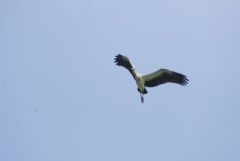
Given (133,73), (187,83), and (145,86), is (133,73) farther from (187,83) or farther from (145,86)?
(187,83)

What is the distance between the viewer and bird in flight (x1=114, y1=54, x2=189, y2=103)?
52.2 ft

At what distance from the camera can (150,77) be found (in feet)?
53.5

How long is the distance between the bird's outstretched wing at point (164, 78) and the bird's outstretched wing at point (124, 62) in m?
0.89

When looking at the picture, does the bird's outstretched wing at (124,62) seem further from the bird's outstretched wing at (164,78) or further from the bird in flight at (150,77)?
the bird's outstretched wing at (164,78)

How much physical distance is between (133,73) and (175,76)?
2.27m

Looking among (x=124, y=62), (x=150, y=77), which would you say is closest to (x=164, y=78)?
(x=150, y=77)

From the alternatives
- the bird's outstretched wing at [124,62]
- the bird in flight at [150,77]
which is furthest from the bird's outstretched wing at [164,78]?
the bird's outstretched wing at [124,62]

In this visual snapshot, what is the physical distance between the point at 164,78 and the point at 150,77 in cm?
82

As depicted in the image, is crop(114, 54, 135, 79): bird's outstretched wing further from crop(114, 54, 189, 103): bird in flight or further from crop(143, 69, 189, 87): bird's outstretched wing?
crop(143, 69, 189, 87): bird's outstretched wing

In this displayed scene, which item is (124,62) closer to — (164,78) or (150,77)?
(150,77)

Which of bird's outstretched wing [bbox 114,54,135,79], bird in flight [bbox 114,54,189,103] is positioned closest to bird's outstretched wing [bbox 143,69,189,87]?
bird in flight [bbox 114,54,189,103]

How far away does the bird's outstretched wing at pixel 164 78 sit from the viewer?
16.3 m

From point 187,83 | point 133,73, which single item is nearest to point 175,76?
point 187,83

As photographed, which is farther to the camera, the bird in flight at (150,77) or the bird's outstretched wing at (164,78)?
the bird's outstretched wing at (164,78)
